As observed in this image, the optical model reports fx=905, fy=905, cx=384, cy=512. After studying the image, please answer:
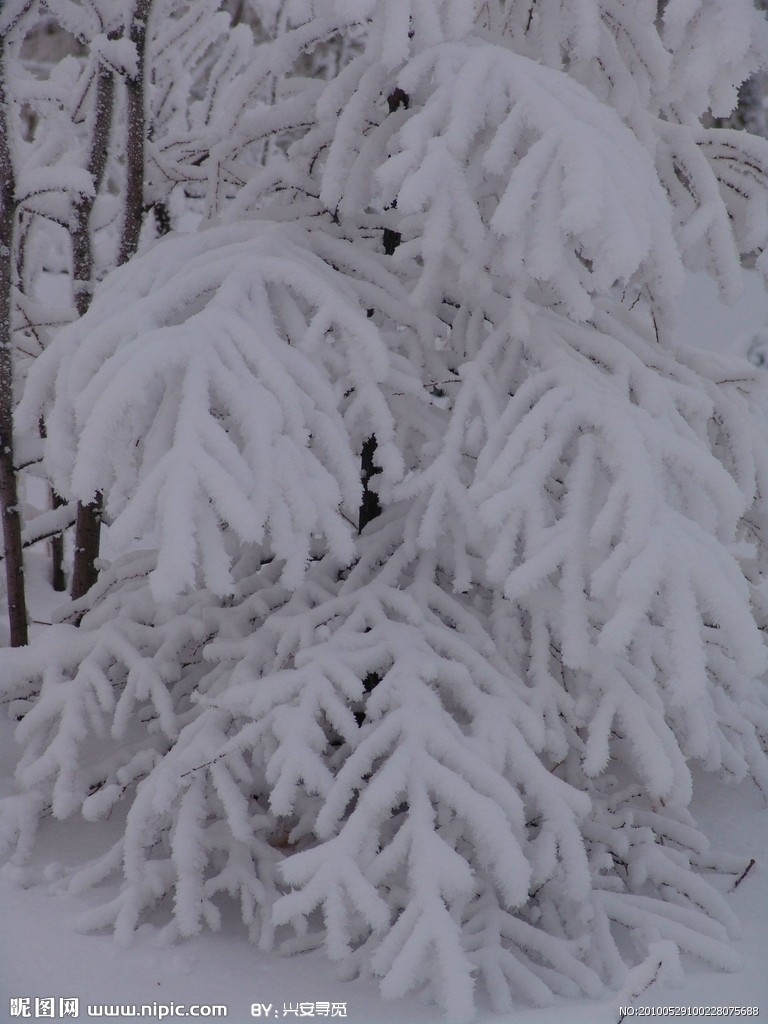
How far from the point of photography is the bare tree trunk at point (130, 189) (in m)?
4.46

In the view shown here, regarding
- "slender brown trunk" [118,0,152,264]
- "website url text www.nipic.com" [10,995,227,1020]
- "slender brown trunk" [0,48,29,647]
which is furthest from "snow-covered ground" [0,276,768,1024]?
"slender brown trunk" [118,0,152,264]

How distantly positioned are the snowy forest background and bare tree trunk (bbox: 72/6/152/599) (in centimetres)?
58

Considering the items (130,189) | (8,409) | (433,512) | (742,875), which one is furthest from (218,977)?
(130,189)

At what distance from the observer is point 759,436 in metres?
3.61

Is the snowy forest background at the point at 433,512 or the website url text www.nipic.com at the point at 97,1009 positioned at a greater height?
the snowy forest background at the point at 433,512

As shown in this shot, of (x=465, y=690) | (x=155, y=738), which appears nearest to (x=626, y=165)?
(x=465, y=690)

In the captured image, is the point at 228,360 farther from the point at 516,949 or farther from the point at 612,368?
the point at 516,949

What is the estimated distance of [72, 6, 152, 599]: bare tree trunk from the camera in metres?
4.46

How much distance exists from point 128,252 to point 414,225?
1.90 metres

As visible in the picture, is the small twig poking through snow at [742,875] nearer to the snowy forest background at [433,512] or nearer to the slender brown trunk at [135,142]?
the snowy forest background at [433,512]

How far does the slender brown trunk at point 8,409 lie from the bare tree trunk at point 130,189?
0.29 m

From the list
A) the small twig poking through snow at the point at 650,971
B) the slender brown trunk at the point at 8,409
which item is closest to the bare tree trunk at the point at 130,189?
the slender brown trunk at the point at 8,409

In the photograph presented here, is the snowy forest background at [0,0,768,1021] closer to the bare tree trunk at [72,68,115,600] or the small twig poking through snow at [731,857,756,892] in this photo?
the small twig poking through snow at [731,857,756,892]

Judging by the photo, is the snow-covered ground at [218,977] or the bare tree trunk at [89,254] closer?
the snow-covered ground at [218,977]
